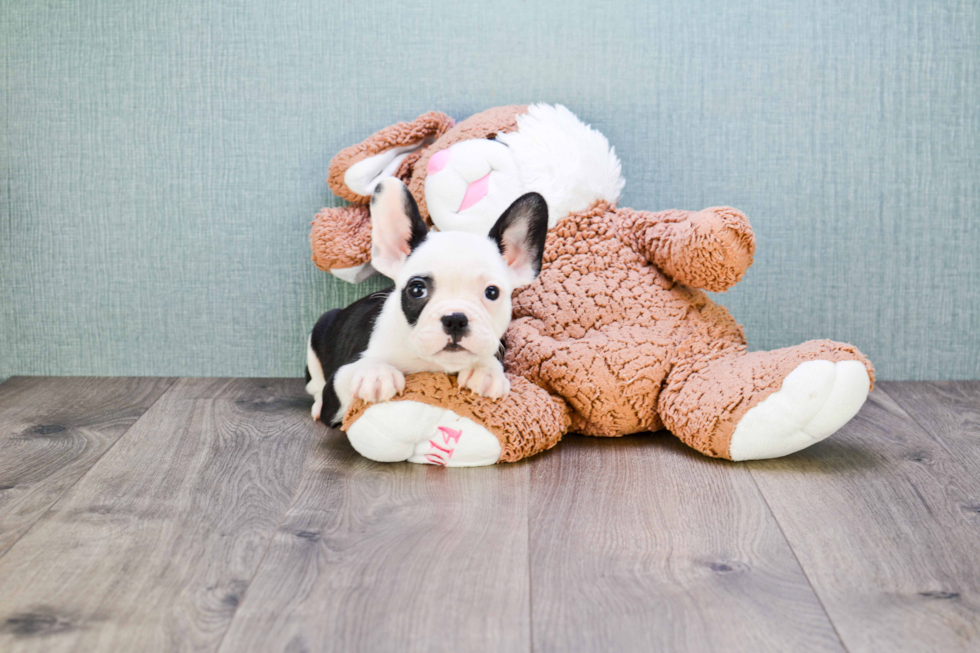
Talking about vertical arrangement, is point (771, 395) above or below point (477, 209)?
below

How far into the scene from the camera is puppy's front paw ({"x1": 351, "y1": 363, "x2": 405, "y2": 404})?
1288 millimetres

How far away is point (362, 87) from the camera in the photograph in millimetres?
1797

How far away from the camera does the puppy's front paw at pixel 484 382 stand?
4.36 ft

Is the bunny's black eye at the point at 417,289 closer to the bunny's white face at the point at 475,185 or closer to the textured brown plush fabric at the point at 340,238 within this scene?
the bunny's white face at the point at 475,185

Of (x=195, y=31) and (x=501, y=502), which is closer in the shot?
Result: (x=501, y=502)

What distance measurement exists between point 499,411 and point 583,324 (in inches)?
11.6

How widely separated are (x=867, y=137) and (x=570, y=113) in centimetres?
65

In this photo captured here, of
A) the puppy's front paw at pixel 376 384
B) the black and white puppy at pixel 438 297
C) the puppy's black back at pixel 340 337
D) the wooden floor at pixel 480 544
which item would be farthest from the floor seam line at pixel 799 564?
the puppy's black back at pixel 340 337

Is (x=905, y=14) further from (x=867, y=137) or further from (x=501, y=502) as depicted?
(x=501, y=502)

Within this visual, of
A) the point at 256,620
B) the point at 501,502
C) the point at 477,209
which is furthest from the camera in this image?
the point at 477,209

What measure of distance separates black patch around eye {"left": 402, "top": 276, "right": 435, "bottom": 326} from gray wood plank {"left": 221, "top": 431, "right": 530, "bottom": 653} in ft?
0.78

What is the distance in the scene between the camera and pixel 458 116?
5.96 ft

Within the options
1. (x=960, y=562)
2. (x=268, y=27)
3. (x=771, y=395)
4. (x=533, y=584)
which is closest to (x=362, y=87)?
(x=268, y=27)

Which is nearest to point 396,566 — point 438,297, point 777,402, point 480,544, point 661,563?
point 480,544
